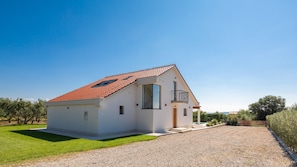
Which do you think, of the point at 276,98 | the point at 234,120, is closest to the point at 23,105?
the point at 234,120

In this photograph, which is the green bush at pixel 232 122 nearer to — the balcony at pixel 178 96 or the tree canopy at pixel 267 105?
the balcony at pixel 178 96

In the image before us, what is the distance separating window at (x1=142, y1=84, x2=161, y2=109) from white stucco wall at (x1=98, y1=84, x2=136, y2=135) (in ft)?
3.11

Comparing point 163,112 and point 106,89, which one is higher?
point 106,89

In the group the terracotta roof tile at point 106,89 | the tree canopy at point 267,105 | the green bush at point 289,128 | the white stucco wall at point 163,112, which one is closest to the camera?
the green bush at point 289,128

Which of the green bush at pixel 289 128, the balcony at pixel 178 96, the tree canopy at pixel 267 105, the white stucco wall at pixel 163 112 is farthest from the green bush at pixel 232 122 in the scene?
the green bush at pixel 289 128

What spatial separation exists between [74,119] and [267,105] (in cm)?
4344

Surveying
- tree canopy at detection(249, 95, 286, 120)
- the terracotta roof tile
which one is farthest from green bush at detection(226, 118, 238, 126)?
tree canopy at detection(249, 95, 286, 120)

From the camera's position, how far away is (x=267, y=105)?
4366cm

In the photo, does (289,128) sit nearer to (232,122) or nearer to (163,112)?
(163,112)

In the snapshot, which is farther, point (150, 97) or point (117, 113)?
point (150, 97)

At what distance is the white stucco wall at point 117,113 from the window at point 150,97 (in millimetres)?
949

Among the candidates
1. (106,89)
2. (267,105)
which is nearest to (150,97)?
(106,89)

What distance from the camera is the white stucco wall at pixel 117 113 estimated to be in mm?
14484

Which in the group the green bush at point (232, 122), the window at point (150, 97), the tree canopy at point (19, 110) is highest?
the window at point (150, 97)
